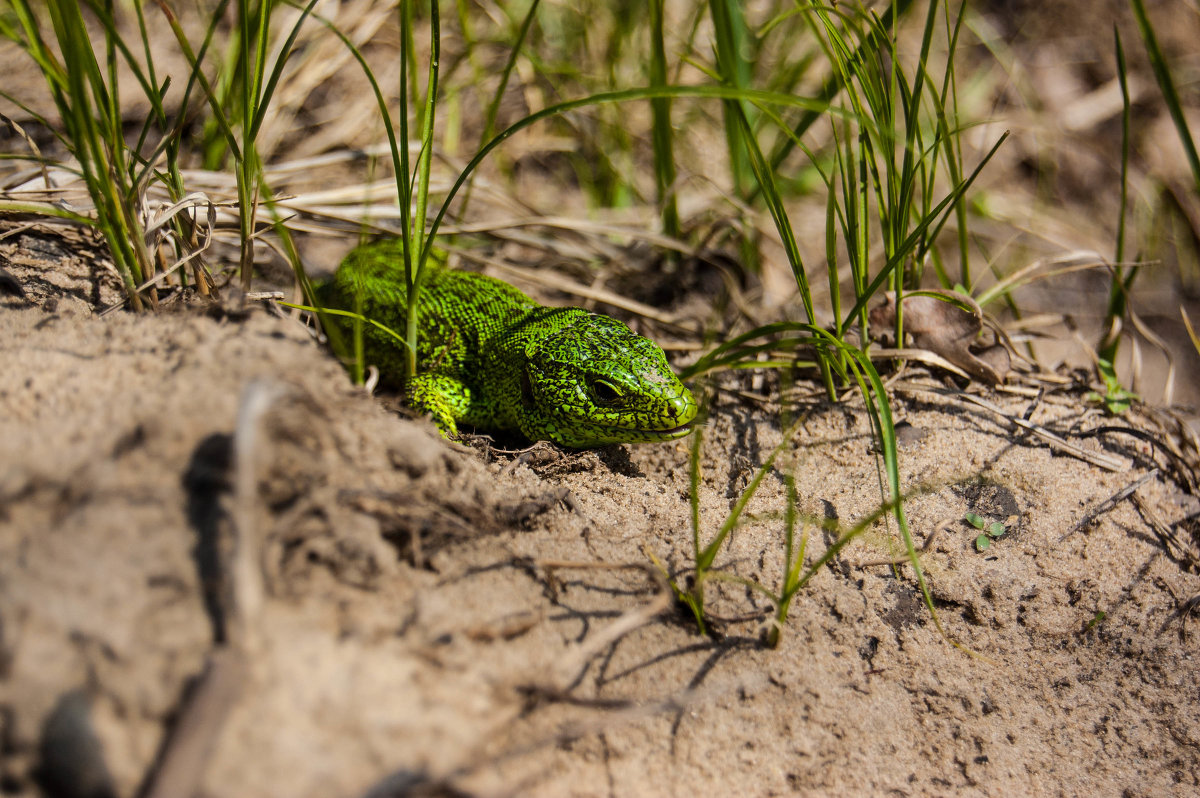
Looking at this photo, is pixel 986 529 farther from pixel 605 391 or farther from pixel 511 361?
pixel 511 361

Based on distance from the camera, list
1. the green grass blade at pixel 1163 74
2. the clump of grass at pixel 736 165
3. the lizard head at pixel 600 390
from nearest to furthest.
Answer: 1. the clump of grass at pixel 736 165
2. the green grass blade at pixel 1163 74
3. the lizard head at pixel 600 390

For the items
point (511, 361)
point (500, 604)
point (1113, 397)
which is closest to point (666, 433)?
point (511, 361)

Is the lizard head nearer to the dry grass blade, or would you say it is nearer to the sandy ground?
the sandy ground

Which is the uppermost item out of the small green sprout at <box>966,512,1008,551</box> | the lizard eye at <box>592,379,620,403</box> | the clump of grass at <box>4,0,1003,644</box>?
the clump of grass at <box>4,0,1003,644</box>

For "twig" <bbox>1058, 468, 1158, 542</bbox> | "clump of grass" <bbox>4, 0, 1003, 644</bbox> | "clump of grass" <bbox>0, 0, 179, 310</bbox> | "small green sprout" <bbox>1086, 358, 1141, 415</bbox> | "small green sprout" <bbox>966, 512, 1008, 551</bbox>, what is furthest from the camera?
"small green sprout" <bbox>1086, 358, 1141, 415</bbox>

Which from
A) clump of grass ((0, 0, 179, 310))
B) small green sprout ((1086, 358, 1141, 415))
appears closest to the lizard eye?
clump of grass ((0, 0, 179, 310))

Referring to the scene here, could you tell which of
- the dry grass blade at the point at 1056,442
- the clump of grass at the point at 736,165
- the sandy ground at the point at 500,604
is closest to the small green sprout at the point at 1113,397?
the sandy ground at the point at 500,604

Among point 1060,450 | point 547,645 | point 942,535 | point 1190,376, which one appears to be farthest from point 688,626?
point 1190,376

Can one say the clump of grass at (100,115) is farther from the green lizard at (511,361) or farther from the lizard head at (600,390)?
the lizard head at (600,390)
